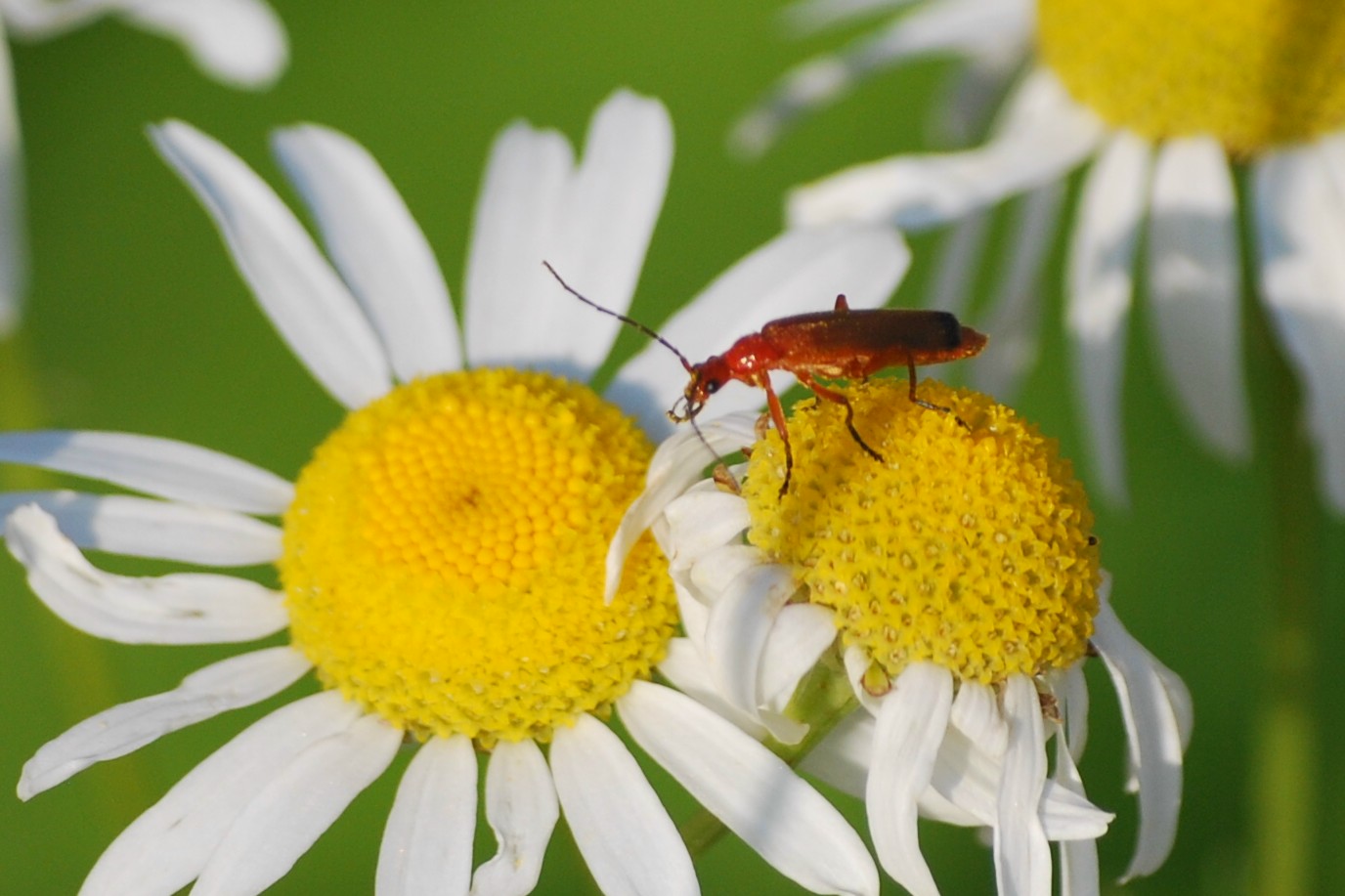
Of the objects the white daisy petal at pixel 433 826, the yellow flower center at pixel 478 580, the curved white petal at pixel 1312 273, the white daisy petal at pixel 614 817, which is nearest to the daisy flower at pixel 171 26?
the yellow flower center at pixel 478 580

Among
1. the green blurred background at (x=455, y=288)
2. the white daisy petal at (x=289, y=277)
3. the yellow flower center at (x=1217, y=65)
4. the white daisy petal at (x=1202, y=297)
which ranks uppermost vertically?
the yellow flower center at (x=1217, y=65)

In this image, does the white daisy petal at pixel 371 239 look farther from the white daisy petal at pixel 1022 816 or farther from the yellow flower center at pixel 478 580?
the white daisy petal at pixel 1022 816

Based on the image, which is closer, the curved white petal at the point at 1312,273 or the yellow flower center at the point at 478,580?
the yellow flower center at the point at 478,580

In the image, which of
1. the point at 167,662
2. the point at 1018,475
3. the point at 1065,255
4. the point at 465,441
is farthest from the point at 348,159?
the point at 1065,255

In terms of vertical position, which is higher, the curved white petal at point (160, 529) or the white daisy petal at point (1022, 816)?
the white daisy petal at point (1022, 816)

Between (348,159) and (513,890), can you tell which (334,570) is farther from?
(348,159)
